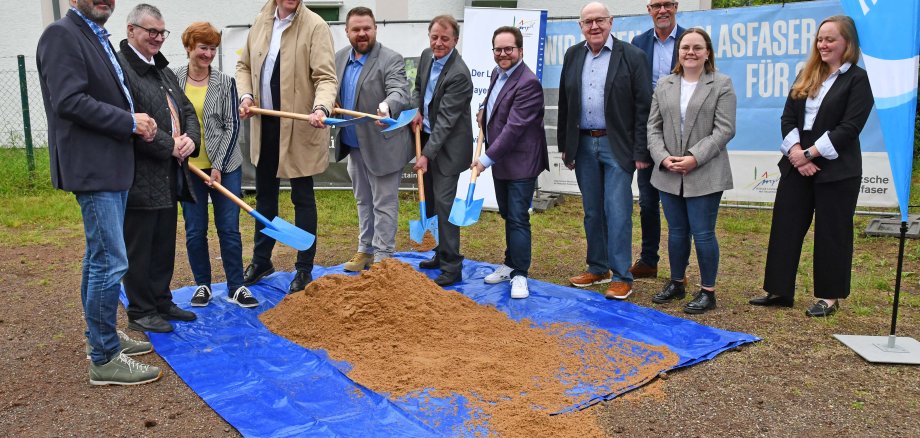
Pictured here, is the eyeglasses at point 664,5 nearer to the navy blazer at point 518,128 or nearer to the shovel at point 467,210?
the navy blazer at point 518,128

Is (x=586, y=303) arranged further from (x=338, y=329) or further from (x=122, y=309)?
(x=122, y=309)

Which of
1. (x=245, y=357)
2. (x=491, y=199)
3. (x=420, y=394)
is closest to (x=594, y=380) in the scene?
(x=420, y=394)

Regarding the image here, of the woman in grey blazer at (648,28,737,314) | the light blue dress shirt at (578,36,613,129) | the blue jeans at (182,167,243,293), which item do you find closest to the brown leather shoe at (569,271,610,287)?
the woman in grey blazer at (648,28,737,314)

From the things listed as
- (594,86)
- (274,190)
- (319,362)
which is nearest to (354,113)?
(274,190)

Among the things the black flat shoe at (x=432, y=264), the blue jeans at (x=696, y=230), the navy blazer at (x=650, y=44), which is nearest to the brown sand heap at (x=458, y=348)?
the blue jeans at (x=696, y=230)

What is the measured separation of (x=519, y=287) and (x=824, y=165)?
6.85ft

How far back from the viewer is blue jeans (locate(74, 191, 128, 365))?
11.9 feet

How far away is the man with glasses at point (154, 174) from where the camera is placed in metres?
4.10

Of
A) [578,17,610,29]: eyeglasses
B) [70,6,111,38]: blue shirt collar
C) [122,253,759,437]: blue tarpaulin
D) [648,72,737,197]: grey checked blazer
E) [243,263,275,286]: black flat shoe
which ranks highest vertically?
[578,17,610,29]: eyeglasses

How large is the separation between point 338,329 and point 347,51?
7.47 feet

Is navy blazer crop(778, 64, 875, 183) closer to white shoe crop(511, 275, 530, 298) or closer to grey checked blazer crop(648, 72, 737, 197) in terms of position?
grey checked blazer crop(648, 72, 737, 197)

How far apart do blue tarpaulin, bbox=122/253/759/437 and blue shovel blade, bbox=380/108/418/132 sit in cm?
125

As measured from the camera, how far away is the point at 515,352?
416 centimetres

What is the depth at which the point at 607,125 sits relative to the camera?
5.12 metres
